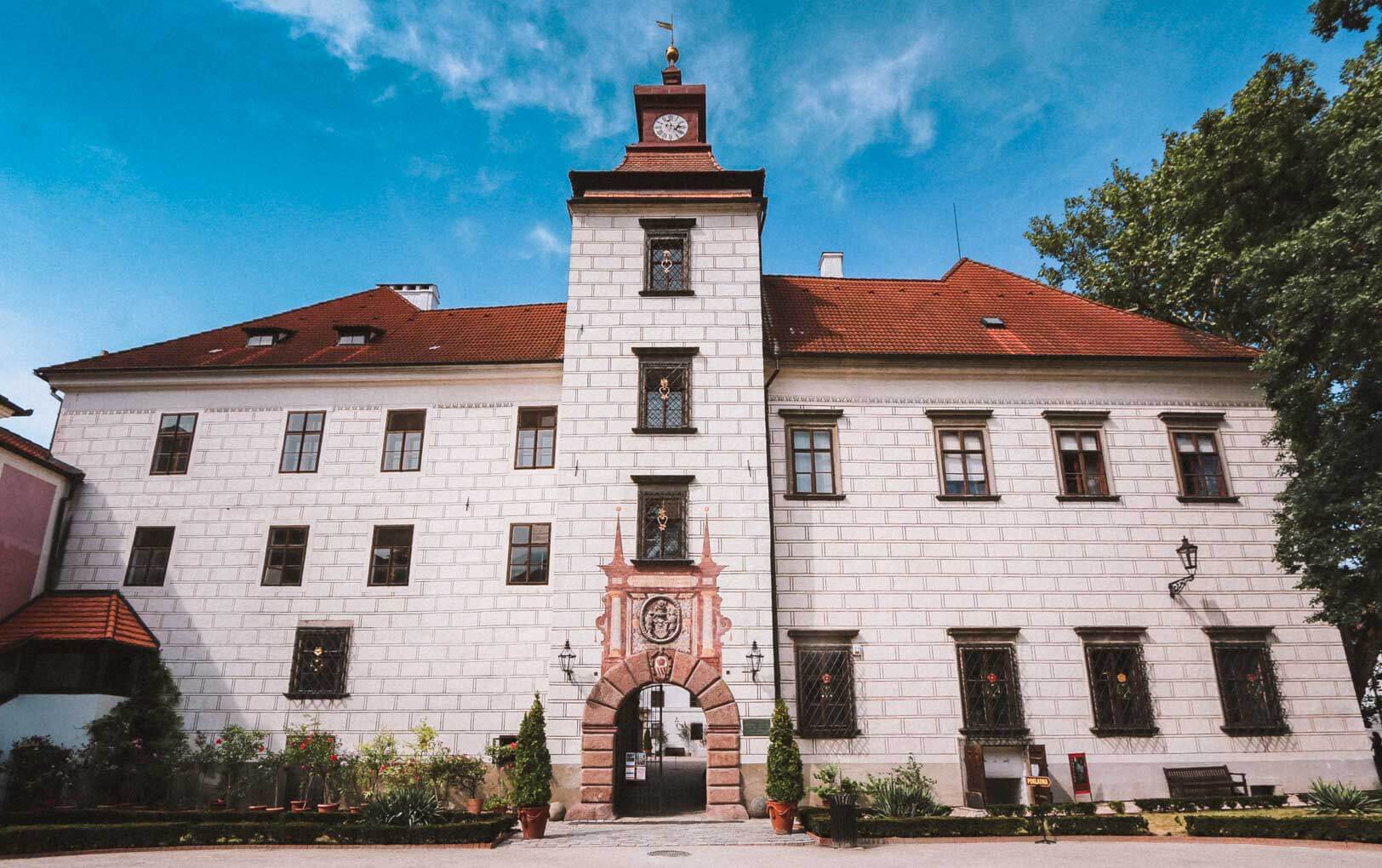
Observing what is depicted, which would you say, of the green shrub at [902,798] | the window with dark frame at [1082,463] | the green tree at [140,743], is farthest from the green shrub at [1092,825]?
the green tree at [140,743]

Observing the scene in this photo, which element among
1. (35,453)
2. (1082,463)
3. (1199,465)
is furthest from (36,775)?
(1199,465)

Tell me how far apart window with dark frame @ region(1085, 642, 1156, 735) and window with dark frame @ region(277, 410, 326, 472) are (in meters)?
17.6

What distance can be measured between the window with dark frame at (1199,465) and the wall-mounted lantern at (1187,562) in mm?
1377

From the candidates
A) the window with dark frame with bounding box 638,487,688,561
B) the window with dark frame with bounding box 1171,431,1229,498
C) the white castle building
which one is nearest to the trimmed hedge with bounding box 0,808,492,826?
the white castle building

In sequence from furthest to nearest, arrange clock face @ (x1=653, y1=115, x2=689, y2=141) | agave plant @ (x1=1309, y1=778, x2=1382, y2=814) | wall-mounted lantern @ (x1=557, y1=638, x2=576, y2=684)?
clock face @ (x1=653, y1=115, x2=689, y2=141)
wall-mounted lantern @ (x1=557, y1=638, x2=576, y2=684)
agave plant @ (x1=1309, y1=778, x2=1382, y2=814)

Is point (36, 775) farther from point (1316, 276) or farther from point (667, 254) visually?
point (1316, 276)

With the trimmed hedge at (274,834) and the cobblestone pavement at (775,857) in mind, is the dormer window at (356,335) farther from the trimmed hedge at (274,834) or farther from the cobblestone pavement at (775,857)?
the cobblestone pavement at (775,857)

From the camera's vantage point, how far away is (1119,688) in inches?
Answer: 667

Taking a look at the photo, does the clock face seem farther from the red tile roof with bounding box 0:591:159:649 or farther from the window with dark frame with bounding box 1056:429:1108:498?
the red tile roof with bounding box 0:591:159:649

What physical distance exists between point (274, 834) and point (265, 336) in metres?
12.8

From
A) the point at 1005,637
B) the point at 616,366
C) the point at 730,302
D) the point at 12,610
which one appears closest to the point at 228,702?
the point at 12,610

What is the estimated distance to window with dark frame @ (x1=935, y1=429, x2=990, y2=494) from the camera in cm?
1833

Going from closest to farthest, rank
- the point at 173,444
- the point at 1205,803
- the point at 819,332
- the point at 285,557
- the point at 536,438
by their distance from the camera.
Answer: the point at 1205,803
the point at 285,557
the point at 536,438
the point at 173,444
the point at 819,332

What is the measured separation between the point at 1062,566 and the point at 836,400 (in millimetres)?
5991
